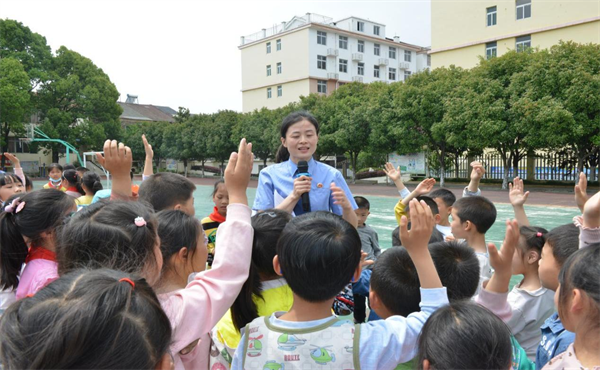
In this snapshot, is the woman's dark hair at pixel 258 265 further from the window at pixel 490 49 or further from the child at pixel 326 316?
the window at pixel 490 49

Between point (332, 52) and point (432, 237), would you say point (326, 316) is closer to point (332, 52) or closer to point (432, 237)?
point (432, 237)

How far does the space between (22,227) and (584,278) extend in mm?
2161

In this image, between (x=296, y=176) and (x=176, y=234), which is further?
(x=296, y=176)

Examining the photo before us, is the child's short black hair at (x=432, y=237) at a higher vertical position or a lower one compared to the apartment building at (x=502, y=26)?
lower

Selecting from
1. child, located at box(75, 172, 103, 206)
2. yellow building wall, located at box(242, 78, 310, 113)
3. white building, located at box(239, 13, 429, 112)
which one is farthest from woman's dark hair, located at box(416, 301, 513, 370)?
white building, located at box(239, 13, 429, 112)

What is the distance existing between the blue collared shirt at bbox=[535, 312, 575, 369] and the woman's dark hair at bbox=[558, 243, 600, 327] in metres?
0.28

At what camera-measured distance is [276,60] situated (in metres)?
36.9

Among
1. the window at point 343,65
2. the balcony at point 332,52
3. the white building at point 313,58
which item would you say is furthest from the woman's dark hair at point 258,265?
the window at point 343,65

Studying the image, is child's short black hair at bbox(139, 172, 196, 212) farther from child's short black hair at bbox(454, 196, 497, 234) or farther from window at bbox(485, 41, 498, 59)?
window at bbox(485, 41, 498, 59)

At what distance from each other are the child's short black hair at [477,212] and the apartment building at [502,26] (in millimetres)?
18781

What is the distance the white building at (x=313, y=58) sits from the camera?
35.0 m

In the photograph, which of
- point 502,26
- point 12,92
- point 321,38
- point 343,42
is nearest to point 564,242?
point 502,26

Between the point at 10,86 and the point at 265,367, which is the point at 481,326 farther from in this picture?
the point at 10,86

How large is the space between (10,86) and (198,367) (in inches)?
1139
